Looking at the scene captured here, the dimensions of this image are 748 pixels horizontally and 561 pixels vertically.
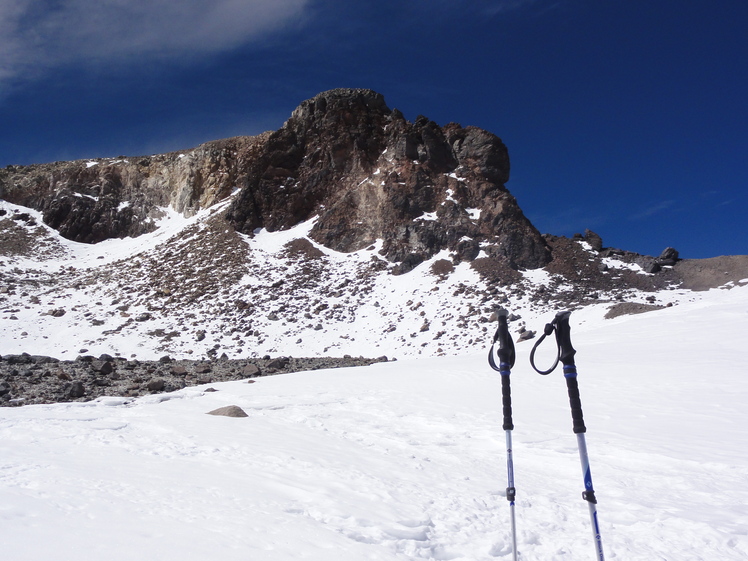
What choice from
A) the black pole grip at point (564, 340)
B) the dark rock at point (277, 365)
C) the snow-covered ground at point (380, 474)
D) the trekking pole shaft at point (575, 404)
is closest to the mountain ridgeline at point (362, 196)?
the dark rock at point (277, 365)

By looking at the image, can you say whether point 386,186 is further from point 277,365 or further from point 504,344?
point 504,344

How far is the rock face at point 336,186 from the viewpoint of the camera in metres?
37.7

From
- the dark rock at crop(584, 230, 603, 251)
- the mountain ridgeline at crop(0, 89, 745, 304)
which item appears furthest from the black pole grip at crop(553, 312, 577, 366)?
the dark rock at crop(584, 230, 603, 251)

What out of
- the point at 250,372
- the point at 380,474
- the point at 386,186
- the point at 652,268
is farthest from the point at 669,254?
the point at 380,474

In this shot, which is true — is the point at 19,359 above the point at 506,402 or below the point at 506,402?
above

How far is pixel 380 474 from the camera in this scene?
20.4ft

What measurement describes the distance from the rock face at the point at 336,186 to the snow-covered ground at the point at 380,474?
82.0 feet

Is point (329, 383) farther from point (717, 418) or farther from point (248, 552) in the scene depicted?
point (248, 552)

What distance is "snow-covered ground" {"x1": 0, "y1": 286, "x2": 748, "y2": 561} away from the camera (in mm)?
3883

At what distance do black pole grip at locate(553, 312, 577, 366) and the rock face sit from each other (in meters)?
31.3

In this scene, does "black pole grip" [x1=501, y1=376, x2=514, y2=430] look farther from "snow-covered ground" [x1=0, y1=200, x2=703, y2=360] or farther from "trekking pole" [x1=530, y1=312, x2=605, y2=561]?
"snow-covered ground" [x1=0, y1=200, x2=703, y2=360]

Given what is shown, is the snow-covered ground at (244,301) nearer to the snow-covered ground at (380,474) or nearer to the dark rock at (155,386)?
the dark rock at (155,386)

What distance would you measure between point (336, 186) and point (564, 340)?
42.6 m

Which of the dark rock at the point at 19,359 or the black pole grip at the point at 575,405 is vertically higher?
the dark rock at the point at 19,359
